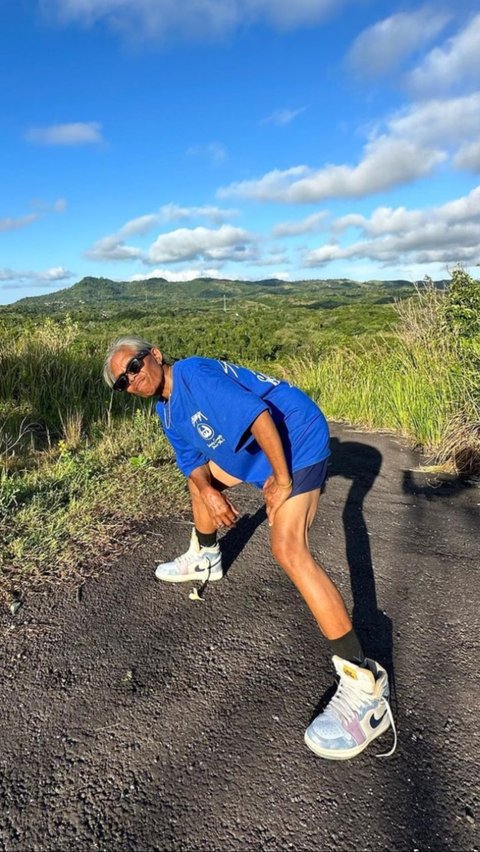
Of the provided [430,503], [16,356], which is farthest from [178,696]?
[16,356]

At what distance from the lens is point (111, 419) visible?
6078mm

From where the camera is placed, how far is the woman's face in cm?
222

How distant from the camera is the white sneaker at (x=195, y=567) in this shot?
9.73ft

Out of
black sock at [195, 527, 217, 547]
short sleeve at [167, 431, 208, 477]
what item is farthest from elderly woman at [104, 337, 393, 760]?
black sock at [195, 527, 217, 547]

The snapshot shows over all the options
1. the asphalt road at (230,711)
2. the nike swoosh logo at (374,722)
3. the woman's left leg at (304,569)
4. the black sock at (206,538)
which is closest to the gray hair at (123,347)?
the woman's left leg at (304,569)

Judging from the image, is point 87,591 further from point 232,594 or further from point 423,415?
point 423,415

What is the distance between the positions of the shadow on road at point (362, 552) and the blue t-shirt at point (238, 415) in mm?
956

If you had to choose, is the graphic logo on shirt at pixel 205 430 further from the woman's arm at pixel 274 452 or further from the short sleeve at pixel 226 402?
the woman's arm at pixel 274 452

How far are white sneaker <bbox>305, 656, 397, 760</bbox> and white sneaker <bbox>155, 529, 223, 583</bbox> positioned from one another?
1078 mm

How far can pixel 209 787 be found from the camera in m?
1.75

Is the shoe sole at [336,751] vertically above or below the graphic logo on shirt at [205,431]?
below

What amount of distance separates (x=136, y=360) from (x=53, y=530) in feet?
5.01

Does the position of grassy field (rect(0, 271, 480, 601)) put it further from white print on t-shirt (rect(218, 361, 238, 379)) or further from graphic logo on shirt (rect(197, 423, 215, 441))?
white print on t-shirt (rect(218, 361, 238, 379))

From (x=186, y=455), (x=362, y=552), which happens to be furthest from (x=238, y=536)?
(x=186, y=455)
